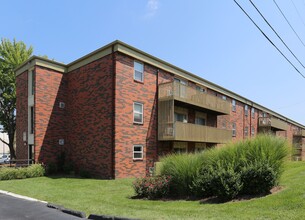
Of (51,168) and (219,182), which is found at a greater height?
(219,182)

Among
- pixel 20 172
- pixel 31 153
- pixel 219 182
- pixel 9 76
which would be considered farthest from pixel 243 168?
pixel 9 76

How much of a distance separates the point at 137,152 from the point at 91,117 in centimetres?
411

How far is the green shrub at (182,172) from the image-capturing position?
412 inches

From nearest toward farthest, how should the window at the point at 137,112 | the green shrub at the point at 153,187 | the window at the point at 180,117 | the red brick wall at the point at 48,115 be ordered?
the green shrub at the point at 153,187
the window at the point at 137,112
the red brick wall at the point at 48,115
the window at the point at 180,117

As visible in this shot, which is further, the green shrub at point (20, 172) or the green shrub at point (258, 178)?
the green shrub at point (20, 172)

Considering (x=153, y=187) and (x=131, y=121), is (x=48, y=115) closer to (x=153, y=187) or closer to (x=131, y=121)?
(x=131, y=121)

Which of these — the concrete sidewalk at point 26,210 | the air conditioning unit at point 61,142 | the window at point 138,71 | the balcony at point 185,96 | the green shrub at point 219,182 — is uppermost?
the window at point 138,71

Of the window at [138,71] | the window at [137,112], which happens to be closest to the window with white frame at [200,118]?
the window at [137,112]

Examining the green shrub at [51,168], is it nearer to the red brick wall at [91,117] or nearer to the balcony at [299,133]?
the red brick wall at [91,117]

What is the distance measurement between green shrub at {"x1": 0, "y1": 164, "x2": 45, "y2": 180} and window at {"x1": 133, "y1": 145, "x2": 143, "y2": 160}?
21.0 feet

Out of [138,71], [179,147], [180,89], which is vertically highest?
[138,71]

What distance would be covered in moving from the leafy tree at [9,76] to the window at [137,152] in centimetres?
1846

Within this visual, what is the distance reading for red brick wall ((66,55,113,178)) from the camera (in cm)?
1791

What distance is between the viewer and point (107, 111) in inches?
711
